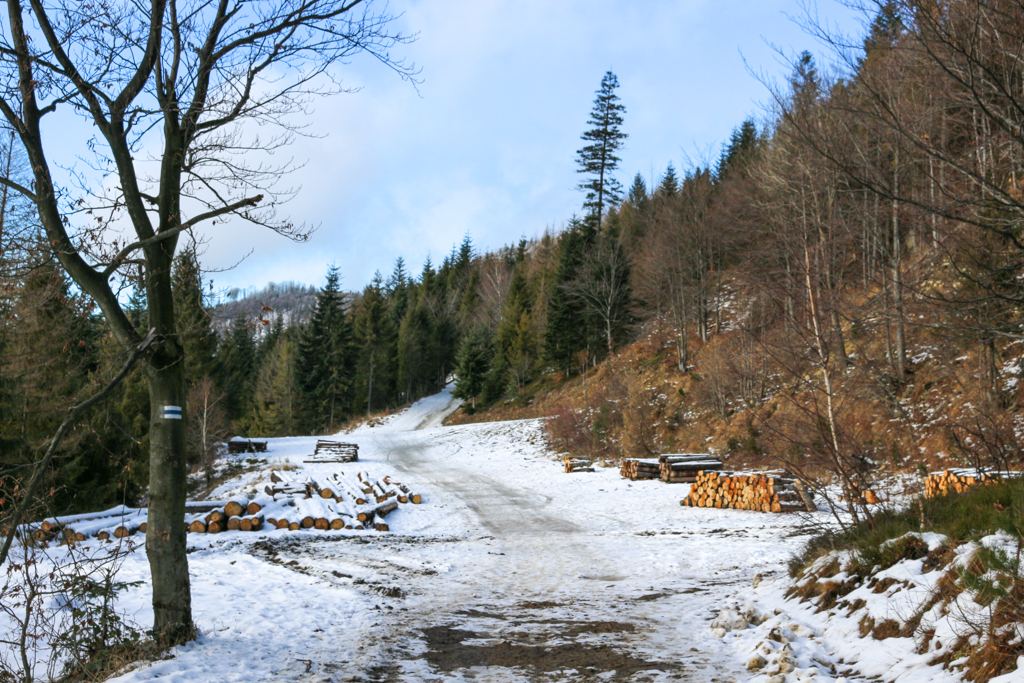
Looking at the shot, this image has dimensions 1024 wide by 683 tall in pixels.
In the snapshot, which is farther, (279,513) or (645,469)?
(645,469)

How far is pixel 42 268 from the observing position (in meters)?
5.62

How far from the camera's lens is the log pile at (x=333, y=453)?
24172 mm

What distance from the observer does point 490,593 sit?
8148 millimetres

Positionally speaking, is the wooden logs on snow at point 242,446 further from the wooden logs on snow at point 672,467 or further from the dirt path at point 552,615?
the dirt path at point 552,615

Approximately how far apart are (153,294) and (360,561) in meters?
6.02

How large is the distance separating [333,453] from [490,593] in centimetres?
1851

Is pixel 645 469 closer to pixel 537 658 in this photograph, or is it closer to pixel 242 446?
pixel 537 658

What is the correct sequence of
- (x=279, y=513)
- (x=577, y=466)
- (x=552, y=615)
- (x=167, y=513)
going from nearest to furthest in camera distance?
(x=167, y=513), (x=552, y=615), (x=279, y=513), (x=577, y=466)

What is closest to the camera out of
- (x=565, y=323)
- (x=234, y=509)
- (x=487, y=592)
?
(x=487, y=592)

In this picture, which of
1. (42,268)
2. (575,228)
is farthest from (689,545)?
(575,228)

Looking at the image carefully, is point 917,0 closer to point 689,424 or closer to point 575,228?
point 689,424

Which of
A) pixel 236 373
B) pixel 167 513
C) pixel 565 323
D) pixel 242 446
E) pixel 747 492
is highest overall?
pixel 565 323

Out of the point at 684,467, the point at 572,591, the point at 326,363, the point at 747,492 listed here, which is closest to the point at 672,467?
the point at 684,467

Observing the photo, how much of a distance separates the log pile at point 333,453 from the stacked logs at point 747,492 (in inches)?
557
